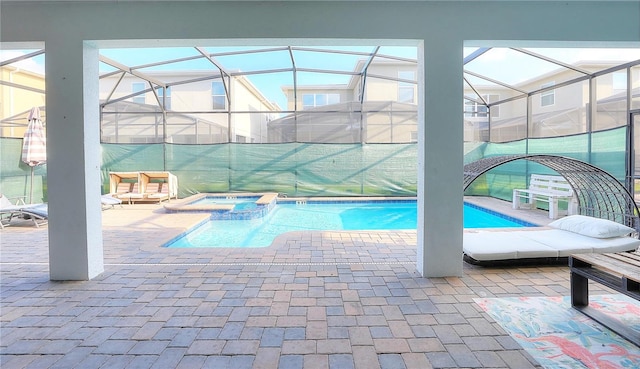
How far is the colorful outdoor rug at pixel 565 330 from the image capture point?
6.10ft

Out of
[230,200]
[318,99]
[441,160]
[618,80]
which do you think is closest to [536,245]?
[441,160]

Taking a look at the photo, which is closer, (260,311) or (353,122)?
Result: (260,311)

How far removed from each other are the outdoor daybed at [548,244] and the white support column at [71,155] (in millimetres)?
3795

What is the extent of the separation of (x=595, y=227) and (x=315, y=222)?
15.7 feet

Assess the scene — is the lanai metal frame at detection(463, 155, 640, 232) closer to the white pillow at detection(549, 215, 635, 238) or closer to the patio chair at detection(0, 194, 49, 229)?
the white pillow at detection(549, 215, 635, 238)

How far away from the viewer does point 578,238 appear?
3.84 meters

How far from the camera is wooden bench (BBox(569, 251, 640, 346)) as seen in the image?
2.05 metres

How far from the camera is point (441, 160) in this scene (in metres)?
3.10

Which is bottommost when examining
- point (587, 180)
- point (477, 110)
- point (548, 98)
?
point (587, 180)

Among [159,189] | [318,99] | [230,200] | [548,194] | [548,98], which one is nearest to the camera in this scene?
[548,194]

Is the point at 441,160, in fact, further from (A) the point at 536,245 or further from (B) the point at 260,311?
(B) the point at 260,311

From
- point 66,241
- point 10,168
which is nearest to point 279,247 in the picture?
point 66,241

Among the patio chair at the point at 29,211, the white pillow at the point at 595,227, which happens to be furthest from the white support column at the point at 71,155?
the white pillow at the point at 595,227

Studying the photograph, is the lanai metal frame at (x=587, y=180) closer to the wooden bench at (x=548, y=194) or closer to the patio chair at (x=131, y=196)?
the wooden bench at (x=548, y=194)
